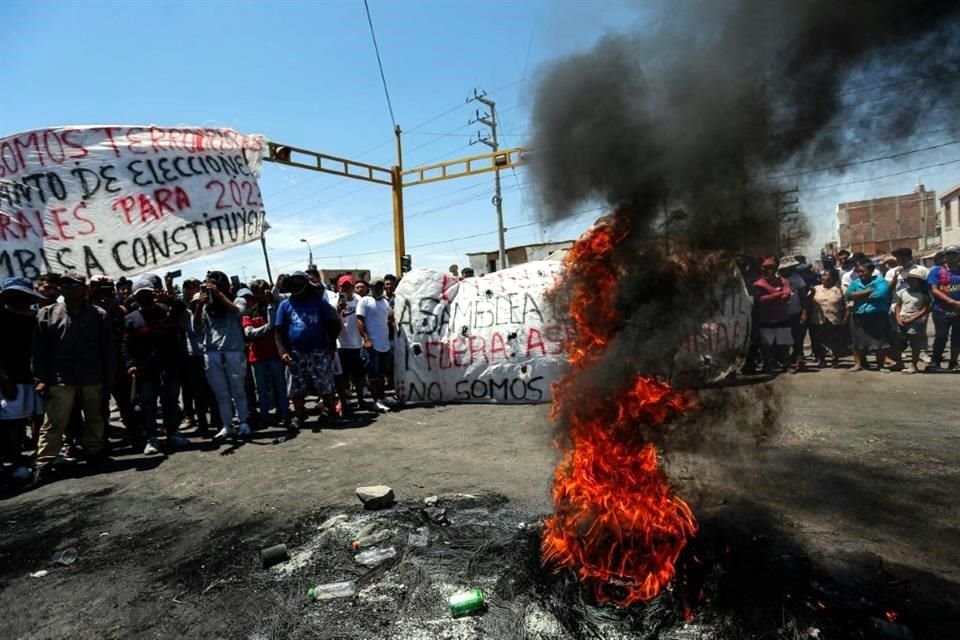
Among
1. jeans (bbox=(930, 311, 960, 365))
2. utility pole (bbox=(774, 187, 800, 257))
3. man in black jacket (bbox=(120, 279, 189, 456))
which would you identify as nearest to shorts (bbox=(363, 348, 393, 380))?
man in black jacket (bbox=(120, 279, 189, 456))

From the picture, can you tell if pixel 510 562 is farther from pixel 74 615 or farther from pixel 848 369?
pixel 848 369

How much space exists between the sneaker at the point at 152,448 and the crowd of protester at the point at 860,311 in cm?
879

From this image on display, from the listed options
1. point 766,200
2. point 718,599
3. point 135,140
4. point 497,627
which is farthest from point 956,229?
point 135,140

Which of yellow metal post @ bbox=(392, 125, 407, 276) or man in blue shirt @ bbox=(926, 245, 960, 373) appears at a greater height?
yellow metal post @ bbox=(392, 125, 407, 276)

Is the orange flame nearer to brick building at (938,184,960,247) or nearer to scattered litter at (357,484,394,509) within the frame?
scattered litter at (357,484,394,509)

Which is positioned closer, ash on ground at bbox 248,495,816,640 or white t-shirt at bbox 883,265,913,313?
ash on ground at bbox 248,495,816,640

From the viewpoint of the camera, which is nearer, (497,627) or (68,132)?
(497,627)

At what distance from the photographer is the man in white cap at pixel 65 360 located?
5930mm

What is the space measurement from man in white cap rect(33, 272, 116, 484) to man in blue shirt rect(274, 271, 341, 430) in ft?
6.84

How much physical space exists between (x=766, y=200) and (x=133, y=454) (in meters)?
7.47

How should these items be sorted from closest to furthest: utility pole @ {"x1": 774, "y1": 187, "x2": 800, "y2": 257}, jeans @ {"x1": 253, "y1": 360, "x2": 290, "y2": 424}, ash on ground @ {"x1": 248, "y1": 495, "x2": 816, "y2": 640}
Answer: ash on ground @ {"x1": 248, "y1": 495, "x2": 816, "y2": 640} → utility pole @ {"x1": 774, "y1": 187, "x2": 800, "y2": 257} → jeans @ {"x1": 253, "y1": 360, "x2": 290, "y2": 424}

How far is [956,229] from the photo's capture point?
14484 mm

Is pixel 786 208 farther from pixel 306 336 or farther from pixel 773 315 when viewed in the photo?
pixel 773 315

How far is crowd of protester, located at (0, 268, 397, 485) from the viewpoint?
236 inches
